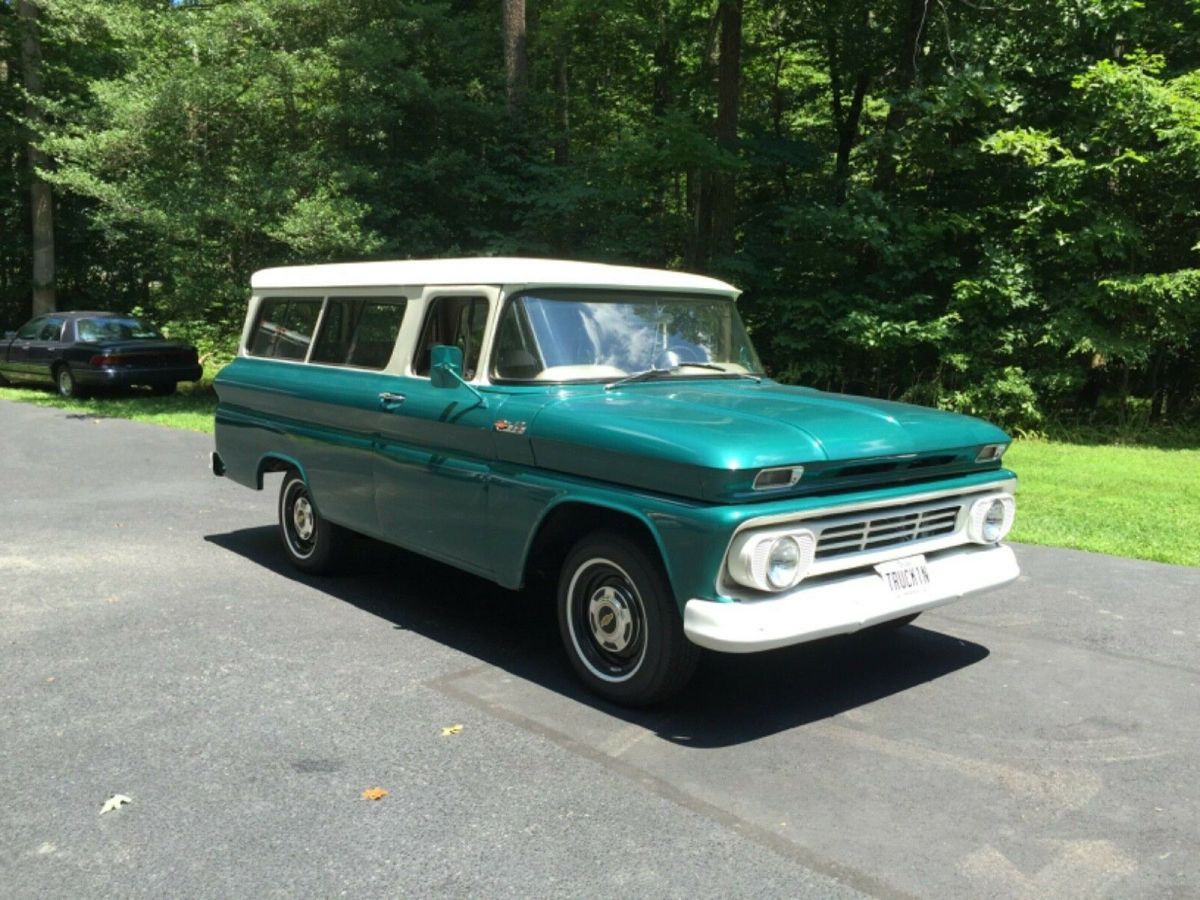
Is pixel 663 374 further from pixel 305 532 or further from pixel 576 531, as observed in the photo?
pixel 305 532

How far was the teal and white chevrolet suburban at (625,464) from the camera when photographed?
4.08m

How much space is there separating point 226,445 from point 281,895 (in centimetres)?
498

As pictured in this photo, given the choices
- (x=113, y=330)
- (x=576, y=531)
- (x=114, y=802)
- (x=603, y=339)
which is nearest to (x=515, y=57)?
(x=113, y=330)

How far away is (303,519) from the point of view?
22.4 feet

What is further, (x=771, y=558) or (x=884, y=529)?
(x=884, y=529)

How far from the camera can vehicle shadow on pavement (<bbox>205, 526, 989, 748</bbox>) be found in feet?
14.7

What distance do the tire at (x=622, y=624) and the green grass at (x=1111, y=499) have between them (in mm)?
4712

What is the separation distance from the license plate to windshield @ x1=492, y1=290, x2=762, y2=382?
149 cm

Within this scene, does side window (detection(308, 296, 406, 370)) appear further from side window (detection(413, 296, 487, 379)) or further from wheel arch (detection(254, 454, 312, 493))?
wheel arch (detection(254, 454, 312, 493))

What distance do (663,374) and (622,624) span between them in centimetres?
141

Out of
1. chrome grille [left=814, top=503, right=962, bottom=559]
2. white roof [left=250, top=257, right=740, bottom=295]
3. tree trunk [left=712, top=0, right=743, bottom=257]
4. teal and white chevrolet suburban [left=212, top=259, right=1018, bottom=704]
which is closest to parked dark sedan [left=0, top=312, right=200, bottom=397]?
tree trunk [left=712, top=0, right=743, bottom=257]

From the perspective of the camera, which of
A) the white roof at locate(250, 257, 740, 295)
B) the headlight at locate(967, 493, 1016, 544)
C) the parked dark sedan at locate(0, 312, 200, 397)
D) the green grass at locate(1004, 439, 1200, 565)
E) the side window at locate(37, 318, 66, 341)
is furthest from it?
the side window at locate(37, 318, 66, 341)

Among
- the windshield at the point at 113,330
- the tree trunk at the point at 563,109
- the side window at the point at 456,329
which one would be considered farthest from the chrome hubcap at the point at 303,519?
the windshield at the point at 113,330

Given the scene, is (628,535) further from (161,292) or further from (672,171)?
(161,292)
